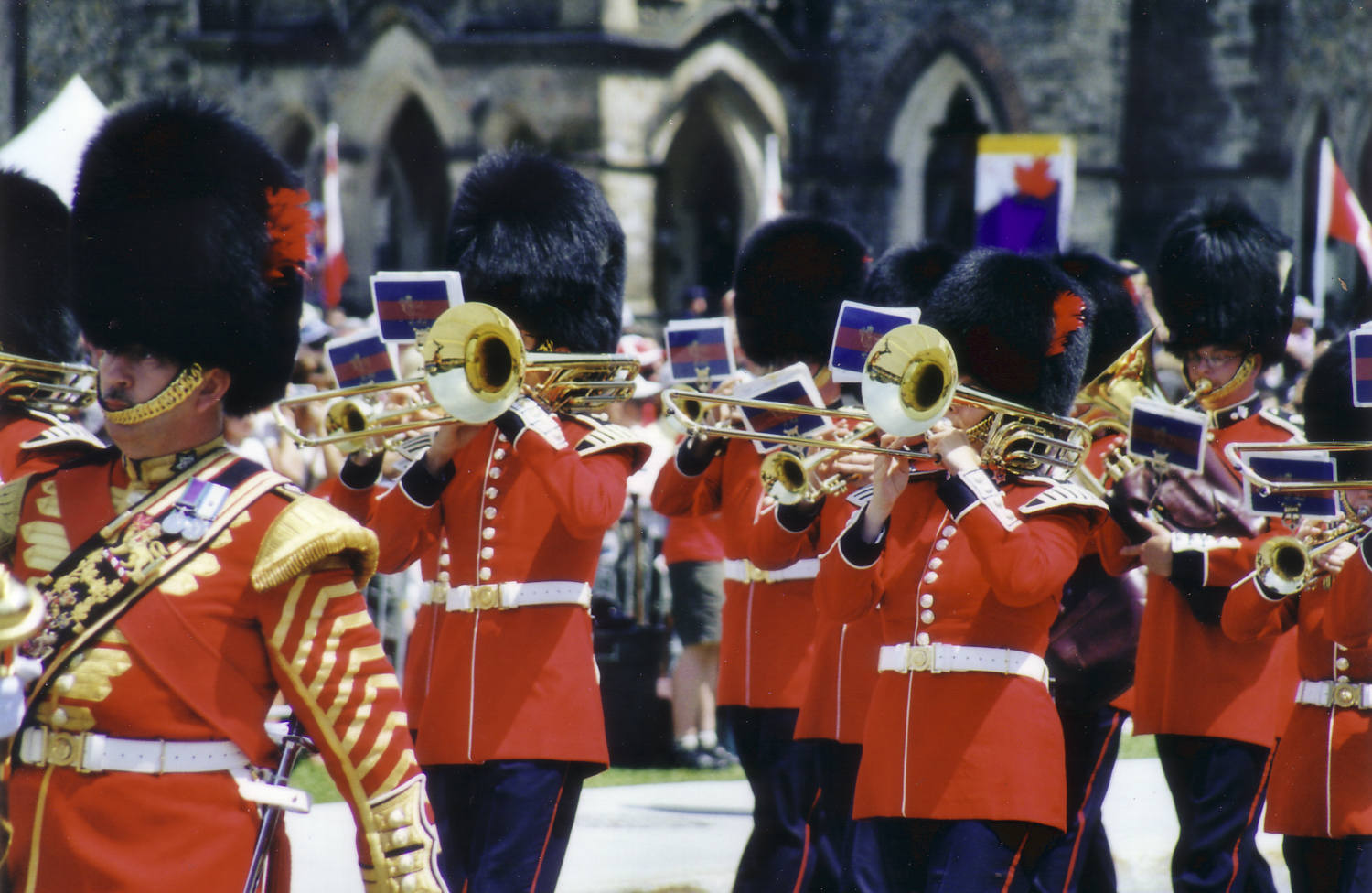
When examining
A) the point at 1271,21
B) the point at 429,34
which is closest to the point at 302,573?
the point at 429,34

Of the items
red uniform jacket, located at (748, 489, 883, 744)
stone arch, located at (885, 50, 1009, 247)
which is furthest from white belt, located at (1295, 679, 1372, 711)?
stone arch, located at (885, 50, 1009, 247)

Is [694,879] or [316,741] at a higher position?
[316,741]

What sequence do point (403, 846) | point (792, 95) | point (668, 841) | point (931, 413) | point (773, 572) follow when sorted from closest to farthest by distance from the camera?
point (403, 846)
point (931, 413)
point (773, 572)
point (668, 841)
point (792, 95)

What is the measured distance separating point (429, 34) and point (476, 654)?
1492 centimetres

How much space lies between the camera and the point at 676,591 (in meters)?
7.20

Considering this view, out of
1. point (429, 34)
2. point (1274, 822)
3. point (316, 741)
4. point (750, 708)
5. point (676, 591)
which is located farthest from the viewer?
point (429, 34)

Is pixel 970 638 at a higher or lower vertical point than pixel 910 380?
lower

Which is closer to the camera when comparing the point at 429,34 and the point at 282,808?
the point at 282,808

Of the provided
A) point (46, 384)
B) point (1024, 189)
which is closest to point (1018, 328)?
point (46, 384)

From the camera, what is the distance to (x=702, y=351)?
504 cm

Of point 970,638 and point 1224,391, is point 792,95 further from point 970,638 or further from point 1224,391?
point 970,638

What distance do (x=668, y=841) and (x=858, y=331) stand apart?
2652 mm

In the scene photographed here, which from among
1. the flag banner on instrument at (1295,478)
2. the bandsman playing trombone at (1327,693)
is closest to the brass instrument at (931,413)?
the flag banner on instrument at (1295,478)

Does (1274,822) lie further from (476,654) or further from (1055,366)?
(476,654)
